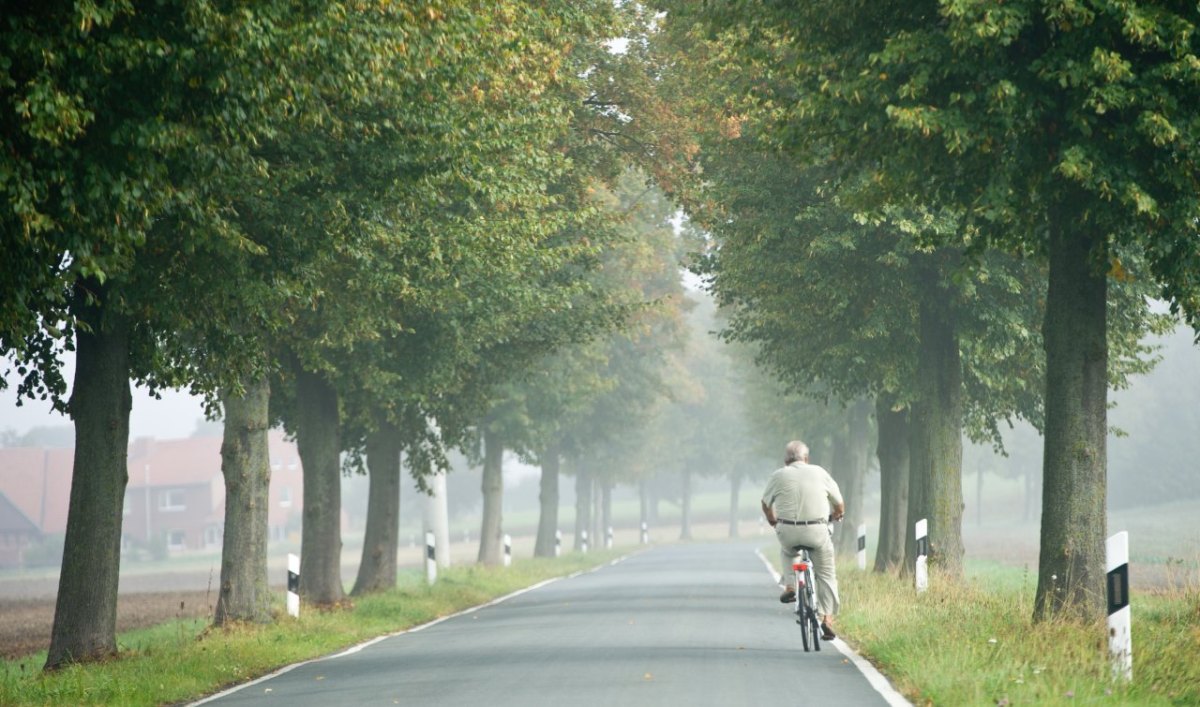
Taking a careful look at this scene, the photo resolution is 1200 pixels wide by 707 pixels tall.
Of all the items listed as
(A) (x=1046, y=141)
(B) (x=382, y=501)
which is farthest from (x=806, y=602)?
(B) (x=382, y=501)

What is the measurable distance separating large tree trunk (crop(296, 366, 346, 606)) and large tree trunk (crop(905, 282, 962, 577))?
902 centimetres

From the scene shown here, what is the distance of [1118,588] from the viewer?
11.4m

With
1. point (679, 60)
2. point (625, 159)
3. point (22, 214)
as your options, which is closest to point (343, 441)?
point (625, 159)

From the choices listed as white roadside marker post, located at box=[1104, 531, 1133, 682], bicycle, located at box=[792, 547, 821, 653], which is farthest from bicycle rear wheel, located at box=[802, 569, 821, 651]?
white roadside marker post, located at box=[1104, 531, 1133, 682]

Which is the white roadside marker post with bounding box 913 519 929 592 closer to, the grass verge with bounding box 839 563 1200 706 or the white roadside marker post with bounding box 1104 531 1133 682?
the grass verge with bounding box 839 563 1200 706

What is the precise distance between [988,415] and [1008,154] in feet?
53.0

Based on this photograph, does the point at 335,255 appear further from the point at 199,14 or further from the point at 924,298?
the point at 924,298

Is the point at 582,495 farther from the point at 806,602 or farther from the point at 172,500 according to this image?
the point at 172,500

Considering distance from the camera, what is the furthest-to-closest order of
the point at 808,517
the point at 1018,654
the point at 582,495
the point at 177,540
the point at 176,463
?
the point at 176,463 → the point at 177,540 → the point at 582,495 → the point at 808,517 → the point at 1018,654

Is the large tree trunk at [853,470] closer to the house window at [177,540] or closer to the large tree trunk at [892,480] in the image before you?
the large tree trunk at [892,480]

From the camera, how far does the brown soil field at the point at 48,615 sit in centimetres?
2373

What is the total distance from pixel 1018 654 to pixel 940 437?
12.3m

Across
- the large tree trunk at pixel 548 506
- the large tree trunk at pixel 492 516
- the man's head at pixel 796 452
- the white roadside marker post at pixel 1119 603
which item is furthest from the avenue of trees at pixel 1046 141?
the large tree trunk at pixel 548 506

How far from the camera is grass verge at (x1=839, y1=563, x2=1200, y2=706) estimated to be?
10640mm
